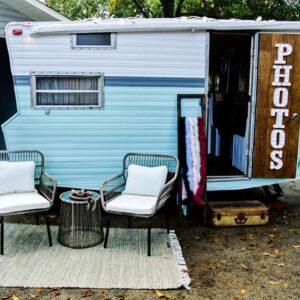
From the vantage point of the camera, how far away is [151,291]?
11.1 feet

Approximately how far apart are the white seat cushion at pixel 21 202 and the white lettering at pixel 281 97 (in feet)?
10.2

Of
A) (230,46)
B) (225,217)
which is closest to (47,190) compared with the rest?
(225,217)

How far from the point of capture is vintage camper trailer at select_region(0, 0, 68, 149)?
690 centimetres

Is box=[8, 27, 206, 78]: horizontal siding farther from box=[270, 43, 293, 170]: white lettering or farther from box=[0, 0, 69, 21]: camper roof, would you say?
box=[0, 0, 69, 21]: camper roof

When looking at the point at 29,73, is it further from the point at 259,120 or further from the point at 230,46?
the point at 230,46

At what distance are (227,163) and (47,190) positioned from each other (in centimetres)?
313

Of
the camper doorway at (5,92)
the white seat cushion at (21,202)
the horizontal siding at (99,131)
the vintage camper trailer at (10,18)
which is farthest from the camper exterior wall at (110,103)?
the camper doorway at (5,92)

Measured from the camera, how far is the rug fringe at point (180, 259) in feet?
11.7

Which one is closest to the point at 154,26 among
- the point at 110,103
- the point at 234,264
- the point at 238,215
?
the point at 110,103

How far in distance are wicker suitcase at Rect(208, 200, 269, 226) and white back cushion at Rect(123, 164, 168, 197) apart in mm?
823

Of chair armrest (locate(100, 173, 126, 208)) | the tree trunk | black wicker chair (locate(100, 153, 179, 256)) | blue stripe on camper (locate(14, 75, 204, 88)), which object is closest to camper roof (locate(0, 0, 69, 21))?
blue stripe on camper (locate(14, 75, 204, 88))

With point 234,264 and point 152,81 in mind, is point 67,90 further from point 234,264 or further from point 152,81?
point 234,264

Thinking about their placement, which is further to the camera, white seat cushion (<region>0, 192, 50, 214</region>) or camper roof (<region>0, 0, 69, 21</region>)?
camper roof (<region>0, 0, 69, 21</region>)

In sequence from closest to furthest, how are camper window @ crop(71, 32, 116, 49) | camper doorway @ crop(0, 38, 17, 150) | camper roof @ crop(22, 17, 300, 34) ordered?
camper roof @ crop(22, 17, 300, 34)
camper window @ crop(71, 32, 116, 49)
camper doorway @ crop(0, 38, 17, 150)
